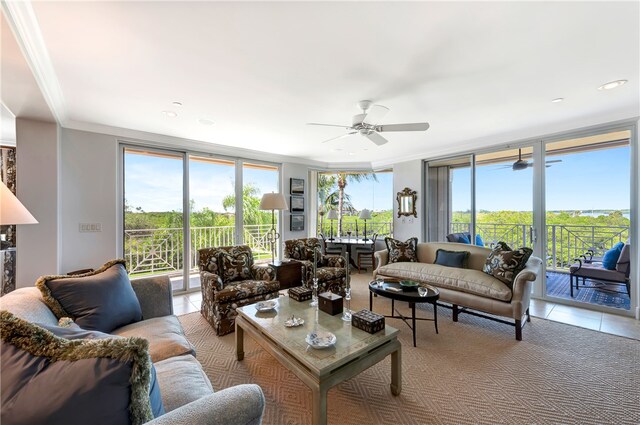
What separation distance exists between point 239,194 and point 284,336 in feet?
11.8

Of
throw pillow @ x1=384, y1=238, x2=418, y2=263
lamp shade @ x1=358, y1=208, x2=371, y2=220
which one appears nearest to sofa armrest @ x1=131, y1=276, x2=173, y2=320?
throw pillow @ x1=384, y1=238, x2=418, y2=263

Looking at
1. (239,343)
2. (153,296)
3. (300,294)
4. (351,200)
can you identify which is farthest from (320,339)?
(351,200)

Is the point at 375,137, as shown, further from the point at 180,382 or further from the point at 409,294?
the point at 180,382

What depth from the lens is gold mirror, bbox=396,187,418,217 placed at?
5.58m

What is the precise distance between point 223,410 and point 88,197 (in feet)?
13.1

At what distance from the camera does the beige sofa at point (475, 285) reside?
2795 millimetres

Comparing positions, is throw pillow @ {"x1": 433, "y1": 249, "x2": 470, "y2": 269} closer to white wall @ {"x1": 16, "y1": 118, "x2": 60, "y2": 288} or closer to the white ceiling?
the white ceiling

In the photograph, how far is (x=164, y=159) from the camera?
4332 mm

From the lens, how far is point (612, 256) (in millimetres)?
3654

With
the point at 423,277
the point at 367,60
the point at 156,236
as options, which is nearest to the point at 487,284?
the point at 423,277

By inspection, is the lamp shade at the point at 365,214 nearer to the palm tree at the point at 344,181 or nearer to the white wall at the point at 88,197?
the palm tree at the point at 344,181

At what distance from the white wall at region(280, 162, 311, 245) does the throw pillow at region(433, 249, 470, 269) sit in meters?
3.00

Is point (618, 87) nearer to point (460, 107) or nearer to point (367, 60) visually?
point (460, 107)

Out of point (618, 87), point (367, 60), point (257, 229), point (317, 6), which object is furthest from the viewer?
→ point (257, 229)
